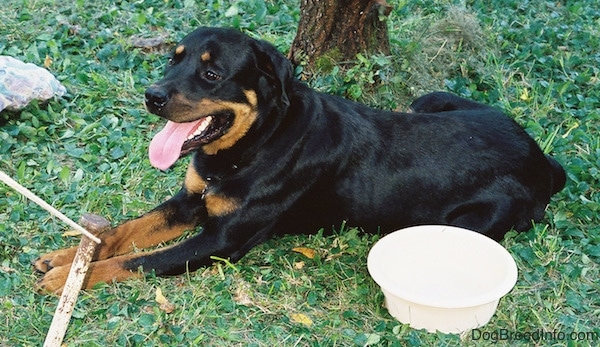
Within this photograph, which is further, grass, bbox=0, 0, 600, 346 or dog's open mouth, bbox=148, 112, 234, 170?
dog's open mouth, bbox=148, 112, 234, 170

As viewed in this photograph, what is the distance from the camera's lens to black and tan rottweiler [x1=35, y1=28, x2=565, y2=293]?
4.24m

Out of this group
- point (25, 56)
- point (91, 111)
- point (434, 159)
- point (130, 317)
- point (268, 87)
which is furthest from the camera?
point (25, 56)

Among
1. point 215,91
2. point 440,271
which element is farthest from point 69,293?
point 440,271

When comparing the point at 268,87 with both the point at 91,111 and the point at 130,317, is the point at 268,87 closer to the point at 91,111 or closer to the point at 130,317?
the point at 130,317

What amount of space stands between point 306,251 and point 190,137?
923mm

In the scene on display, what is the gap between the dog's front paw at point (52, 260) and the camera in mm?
4285

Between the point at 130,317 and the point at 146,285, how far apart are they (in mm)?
248

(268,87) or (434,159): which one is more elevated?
(268,87)

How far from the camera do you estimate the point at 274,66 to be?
423 centimetres

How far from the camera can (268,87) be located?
4336 mm

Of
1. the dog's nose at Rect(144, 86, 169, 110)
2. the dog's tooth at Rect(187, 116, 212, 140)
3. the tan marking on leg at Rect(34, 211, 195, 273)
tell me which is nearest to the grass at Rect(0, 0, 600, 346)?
the tan marking on leg at Rect(34, 211, 195, 273)

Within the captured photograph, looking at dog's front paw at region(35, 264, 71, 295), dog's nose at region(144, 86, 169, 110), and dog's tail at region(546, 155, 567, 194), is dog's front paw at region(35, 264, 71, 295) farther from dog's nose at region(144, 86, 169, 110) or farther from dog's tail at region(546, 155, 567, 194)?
dog's tail at region(546, 155, 567, 194)

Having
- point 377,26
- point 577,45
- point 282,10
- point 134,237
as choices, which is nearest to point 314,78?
point 377,26

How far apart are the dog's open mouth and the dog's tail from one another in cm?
204
